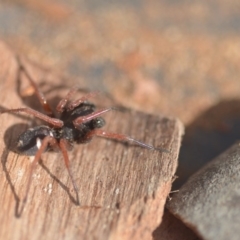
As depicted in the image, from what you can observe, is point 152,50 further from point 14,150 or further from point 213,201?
point 213,201

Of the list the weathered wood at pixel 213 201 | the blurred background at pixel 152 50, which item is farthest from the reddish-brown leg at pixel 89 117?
the blurred background at pixel 152 50

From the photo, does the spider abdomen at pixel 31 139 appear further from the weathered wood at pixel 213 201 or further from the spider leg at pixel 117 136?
the weathered wood at pixel 213 201

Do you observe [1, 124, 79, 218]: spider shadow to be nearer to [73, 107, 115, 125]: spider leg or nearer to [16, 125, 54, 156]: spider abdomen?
[16, 125, 54, 156]: spider abdomen

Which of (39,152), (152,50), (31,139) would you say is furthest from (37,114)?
(152,50)

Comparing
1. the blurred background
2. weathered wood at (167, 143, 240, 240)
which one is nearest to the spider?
weathered wood at (167, 143, 240, 240)

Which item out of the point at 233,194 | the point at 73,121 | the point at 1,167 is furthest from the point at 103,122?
the point at 233,194
